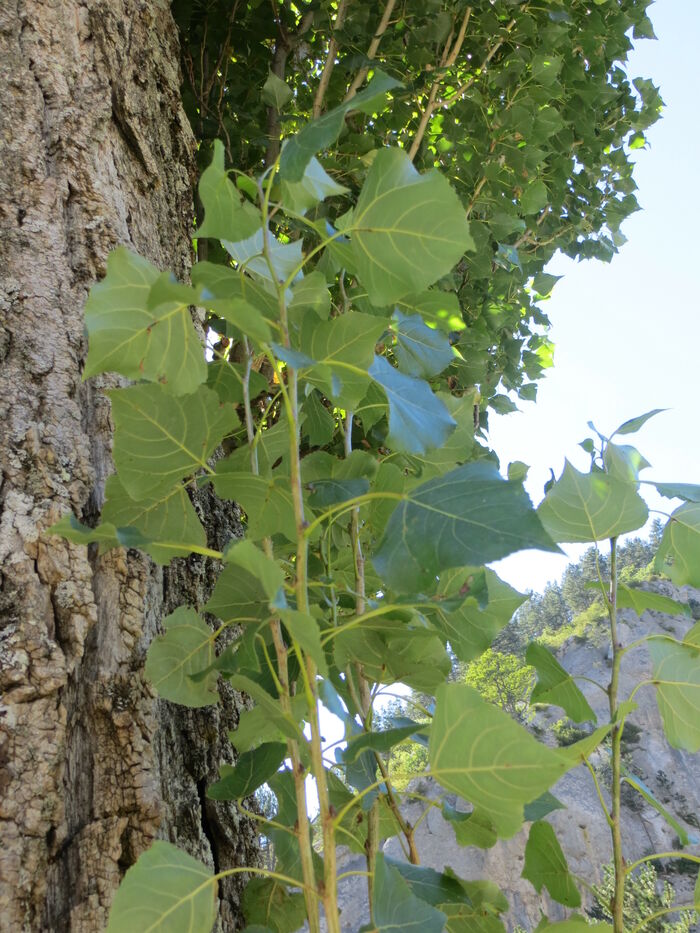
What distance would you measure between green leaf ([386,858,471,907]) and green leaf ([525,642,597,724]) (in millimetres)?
146

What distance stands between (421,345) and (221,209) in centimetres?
24

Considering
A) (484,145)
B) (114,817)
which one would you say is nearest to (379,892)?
(114,817)

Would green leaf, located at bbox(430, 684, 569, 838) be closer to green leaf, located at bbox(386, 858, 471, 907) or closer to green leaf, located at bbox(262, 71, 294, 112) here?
green leaf, located at bbox(386, 858, 471, 907)

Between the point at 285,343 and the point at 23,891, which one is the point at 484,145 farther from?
the point at 23,891

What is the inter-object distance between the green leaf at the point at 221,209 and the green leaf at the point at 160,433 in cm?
12

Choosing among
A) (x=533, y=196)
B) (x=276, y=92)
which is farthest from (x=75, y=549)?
(x=533, y=196)

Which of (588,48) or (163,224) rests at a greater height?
(588,48)

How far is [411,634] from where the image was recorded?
538 millimetres

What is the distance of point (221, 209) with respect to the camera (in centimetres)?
45

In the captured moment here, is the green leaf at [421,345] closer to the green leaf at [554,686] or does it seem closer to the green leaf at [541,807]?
the green leaf at [554,686]

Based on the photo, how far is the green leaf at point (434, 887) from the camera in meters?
0.54

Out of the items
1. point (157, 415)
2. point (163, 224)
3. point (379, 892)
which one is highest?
point (163, 224)

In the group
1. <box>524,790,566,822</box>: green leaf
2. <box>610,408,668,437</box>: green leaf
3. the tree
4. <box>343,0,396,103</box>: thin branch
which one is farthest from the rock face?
<box>610,408,668,437</box>: green leaf

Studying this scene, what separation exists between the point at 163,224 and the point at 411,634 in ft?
2.62
